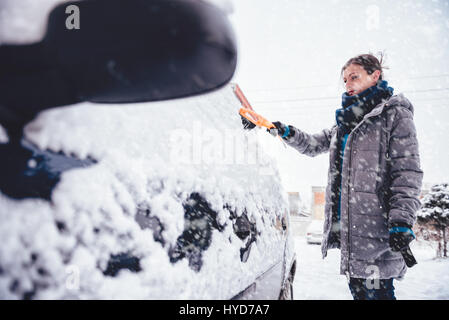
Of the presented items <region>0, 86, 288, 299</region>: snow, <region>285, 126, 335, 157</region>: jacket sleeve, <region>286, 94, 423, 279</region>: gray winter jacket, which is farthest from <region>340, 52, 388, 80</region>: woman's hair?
<region>0, 86, 288, 299</region>: snow

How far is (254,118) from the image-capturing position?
190 centimetres

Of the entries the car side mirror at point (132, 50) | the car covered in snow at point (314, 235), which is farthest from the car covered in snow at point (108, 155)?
the car covered in snow at point (314, 235)

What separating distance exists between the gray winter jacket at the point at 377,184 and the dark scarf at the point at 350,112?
0.26 ft

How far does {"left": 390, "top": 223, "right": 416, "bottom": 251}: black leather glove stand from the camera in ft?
4.24

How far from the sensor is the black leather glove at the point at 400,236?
1.29 meters

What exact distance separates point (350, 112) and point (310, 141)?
49 cm

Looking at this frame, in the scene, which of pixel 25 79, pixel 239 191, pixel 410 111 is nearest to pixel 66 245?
pixel 25 79

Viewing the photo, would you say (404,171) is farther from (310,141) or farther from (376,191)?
(310,141)

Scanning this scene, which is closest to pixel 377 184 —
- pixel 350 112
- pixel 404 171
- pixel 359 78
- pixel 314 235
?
pixel 404 171

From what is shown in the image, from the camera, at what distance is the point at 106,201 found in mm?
593

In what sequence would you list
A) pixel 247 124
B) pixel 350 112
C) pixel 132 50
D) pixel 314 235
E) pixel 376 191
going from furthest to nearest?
1. pixel 314 235
2. pixel 247 124
3. pixel 350 112
4. pixel 376 191
5. pixel 132 50
